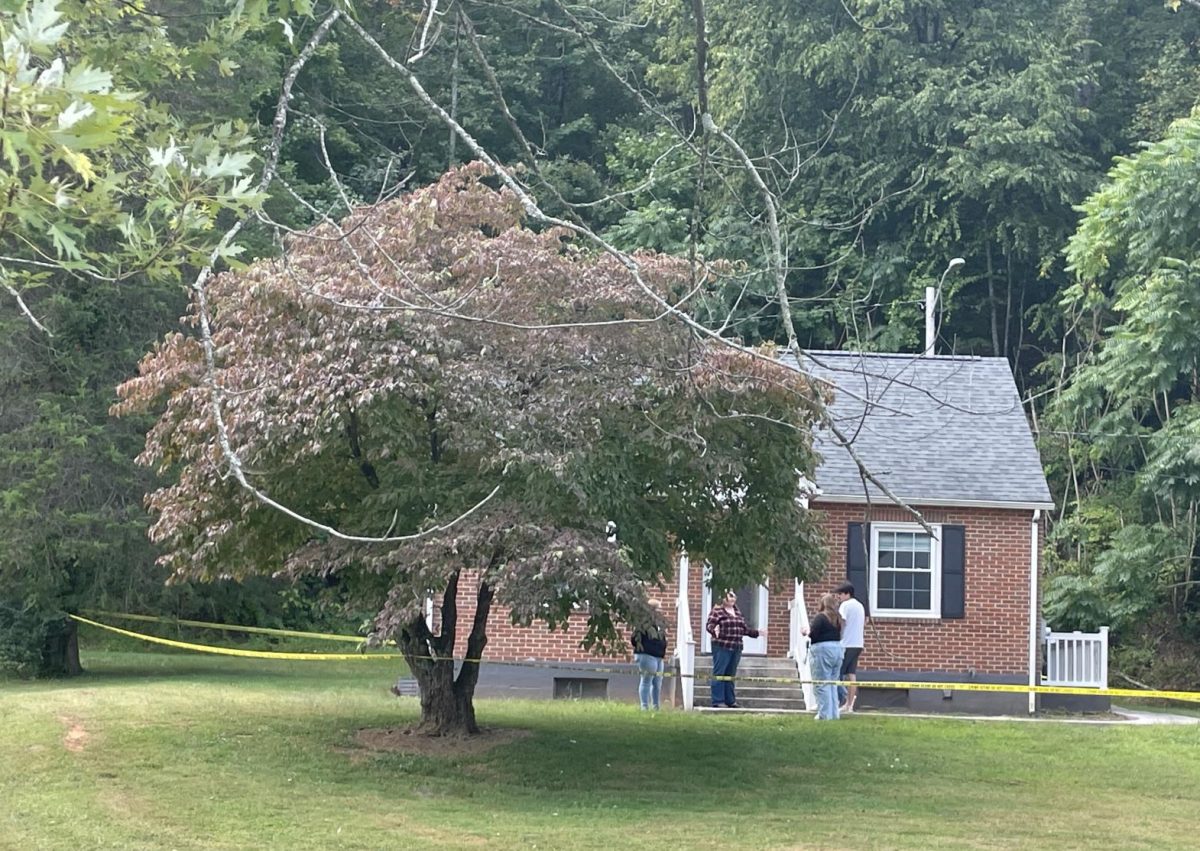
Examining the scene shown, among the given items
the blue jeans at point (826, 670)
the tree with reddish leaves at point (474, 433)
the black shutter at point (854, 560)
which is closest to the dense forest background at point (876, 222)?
the black shutter at point (854, 560)

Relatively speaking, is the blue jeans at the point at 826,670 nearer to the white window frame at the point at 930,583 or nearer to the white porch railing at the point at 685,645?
the white porch railing at the point at 685,645

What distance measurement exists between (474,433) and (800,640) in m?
9.44

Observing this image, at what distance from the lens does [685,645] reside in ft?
68.7

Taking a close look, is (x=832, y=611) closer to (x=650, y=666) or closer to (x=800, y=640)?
(x=650, y=666)

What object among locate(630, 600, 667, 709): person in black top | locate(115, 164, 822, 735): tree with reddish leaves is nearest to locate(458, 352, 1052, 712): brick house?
locate(630, 600, 667, 709): person in black top

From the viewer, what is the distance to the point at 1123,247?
28.2m

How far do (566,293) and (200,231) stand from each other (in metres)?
8.14

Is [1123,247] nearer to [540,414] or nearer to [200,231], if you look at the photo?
[540,414]

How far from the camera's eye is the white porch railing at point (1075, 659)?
2300 cm

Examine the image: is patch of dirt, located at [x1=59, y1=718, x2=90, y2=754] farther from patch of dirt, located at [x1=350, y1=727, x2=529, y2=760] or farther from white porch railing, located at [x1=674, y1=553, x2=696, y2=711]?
white porch railing, located at [x1=674, y1=553, x2=696, y2=711]

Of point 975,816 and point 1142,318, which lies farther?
point 1142,318

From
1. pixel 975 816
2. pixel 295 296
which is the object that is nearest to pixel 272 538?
pixel 295 296

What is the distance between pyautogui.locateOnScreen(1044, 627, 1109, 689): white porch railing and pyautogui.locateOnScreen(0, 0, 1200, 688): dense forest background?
3643 mm

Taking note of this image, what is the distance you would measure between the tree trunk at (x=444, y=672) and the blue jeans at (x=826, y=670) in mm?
4635
